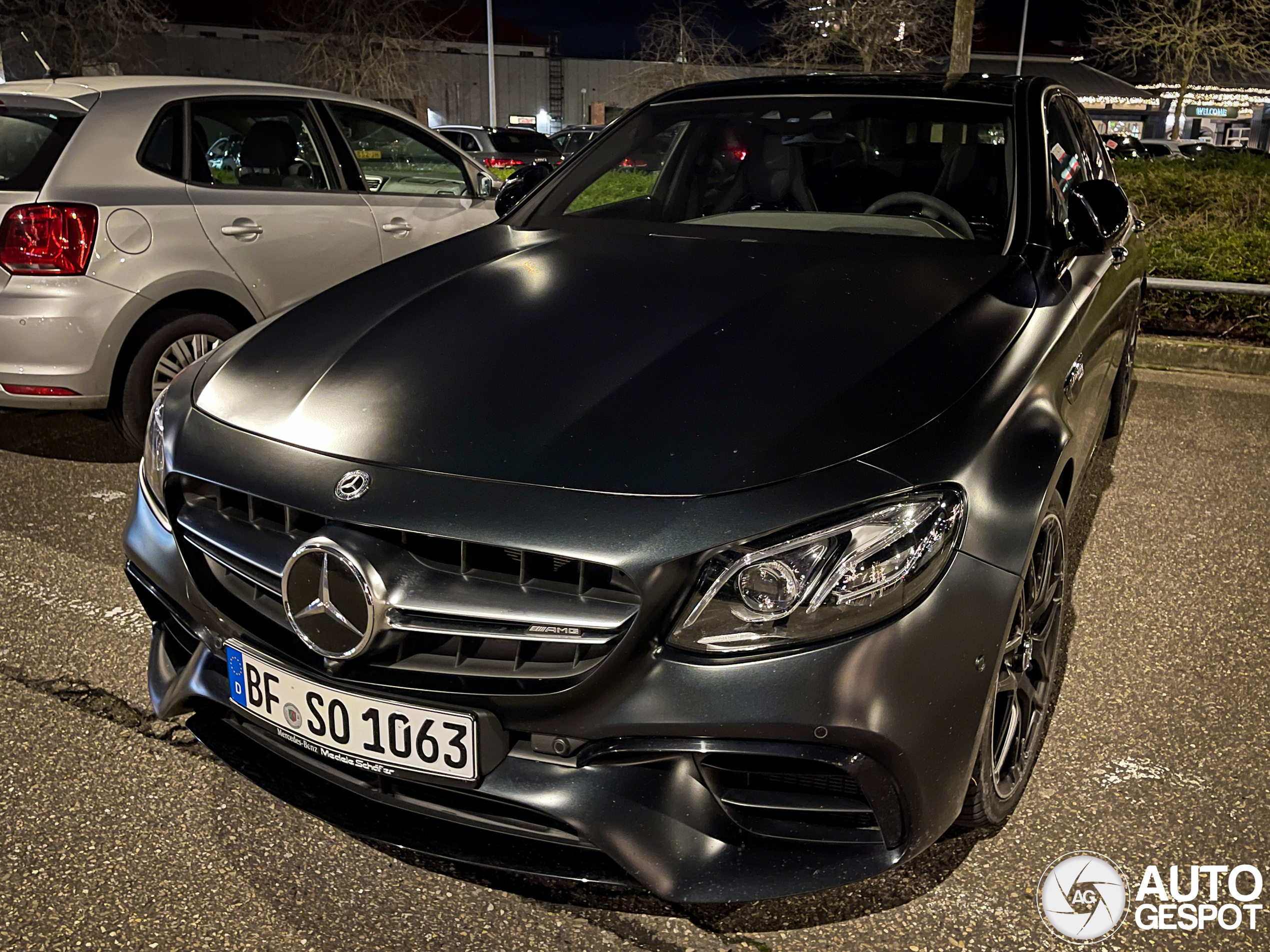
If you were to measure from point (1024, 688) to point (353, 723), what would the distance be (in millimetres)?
1346

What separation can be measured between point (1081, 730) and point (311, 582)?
6.23 feet

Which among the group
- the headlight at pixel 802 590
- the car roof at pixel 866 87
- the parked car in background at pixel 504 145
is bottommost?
the parked car in background at pixel 504 145

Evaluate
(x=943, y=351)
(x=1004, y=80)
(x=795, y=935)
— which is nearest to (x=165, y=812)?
(x=795, y=935)

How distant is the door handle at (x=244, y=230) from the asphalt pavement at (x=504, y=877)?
1.61m

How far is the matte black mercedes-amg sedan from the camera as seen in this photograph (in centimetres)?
178

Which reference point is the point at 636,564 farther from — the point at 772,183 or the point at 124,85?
the point at 124,85

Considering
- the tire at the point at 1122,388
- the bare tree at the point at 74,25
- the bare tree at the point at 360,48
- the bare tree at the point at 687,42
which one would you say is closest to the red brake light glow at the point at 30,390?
the tire at the point at 1122,388

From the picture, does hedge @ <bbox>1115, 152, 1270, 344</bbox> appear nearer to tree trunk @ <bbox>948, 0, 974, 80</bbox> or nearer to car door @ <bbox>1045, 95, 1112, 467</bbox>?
tree trunk @ <bbox>948, 0, 974, 80</bbox>

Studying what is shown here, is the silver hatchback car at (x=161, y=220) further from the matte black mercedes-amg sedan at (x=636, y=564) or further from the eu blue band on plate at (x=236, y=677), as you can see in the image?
the eu blue band on plate at (x=236, y=677)

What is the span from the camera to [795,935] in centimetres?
207

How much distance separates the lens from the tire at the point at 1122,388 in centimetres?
446

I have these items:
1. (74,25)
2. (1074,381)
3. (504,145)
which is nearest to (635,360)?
(1074,381)

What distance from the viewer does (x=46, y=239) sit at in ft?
13.9

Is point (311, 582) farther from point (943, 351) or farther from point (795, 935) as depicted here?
point (943, 351)
